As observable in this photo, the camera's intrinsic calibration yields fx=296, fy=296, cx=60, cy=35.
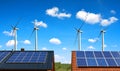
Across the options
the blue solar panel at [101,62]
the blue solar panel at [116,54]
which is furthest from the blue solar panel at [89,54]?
the blue solar panel at [116,54]

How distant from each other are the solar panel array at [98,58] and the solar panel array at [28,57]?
4.07 metres

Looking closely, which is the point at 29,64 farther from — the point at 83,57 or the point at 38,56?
the point at 83,57

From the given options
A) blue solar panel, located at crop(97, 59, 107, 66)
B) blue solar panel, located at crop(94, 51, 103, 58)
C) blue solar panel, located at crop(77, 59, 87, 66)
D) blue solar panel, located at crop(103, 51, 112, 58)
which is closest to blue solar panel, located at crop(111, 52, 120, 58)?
blue solar panel, located at crop(103, 51, 112, 58)

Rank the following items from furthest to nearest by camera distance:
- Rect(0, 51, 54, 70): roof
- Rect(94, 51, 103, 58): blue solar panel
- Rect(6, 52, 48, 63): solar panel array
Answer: Rect(94, 51, 103, 58): blue solar panel
Rect(6, 52, 48, 63): solar panel array
Rect(0, 51, 54, 70): roof

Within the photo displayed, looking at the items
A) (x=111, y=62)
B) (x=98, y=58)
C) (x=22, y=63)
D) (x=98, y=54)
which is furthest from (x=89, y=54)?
(x=22, y=63)

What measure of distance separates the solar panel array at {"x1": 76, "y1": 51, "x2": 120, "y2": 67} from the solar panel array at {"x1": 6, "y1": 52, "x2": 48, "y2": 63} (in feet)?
13.4

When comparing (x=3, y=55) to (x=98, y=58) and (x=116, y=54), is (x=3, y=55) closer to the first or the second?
(x=98, y=58)

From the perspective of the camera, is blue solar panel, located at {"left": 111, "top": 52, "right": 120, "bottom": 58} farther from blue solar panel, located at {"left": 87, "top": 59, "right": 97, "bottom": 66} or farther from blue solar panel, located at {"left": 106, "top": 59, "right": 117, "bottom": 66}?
blue solar panel, located at {"left": 87, "top": 59, "right": 97, "bottom": 66}

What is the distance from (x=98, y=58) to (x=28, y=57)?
797cm

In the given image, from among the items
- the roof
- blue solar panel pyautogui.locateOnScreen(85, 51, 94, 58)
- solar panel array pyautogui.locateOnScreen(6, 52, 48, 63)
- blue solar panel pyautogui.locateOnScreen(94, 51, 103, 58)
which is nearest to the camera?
the roof

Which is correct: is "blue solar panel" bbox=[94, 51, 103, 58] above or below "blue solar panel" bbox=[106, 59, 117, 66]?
above

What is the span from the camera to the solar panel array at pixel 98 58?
31703mm

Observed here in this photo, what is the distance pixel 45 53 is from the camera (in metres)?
35.4

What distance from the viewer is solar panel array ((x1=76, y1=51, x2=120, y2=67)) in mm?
31703
